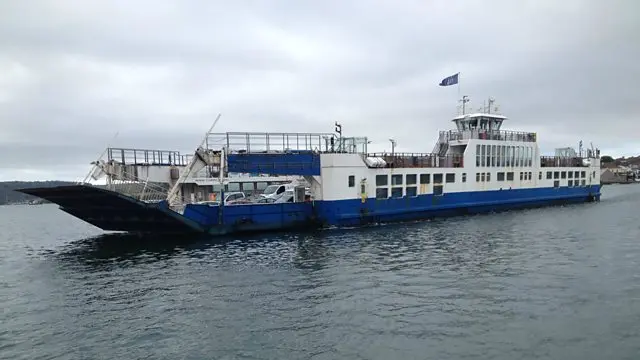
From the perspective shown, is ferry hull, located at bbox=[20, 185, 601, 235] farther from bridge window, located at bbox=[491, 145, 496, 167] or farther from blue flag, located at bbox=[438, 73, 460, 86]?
blue flag, located at bbox=[438, 73, 460, 86]

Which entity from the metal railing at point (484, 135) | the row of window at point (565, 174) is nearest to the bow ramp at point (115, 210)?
the metal railing at point (484, 135)

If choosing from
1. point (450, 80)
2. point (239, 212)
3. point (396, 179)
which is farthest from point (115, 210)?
point (450, 80)

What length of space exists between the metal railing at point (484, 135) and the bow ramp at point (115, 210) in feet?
85.4

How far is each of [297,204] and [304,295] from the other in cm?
1506

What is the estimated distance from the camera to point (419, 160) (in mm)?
35812

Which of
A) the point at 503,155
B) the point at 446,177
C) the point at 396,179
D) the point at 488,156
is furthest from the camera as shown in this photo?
the point at 503,155

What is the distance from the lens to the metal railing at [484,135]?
40.3 metres

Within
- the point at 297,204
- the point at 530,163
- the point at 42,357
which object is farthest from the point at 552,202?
the point at 42,357

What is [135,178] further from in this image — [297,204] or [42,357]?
[42,357]

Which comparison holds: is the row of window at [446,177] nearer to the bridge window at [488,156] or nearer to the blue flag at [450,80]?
the bridge window at [488,156]

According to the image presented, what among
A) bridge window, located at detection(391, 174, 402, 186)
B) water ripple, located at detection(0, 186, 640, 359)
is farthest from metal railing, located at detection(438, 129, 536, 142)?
water ripple, located at detection(0, 186, 640, 359)

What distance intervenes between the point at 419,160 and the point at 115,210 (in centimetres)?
2306

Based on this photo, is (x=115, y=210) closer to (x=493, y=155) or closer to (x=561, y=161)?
(x=493, y=155)

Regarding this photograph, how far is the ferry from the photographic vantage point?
2636cm
